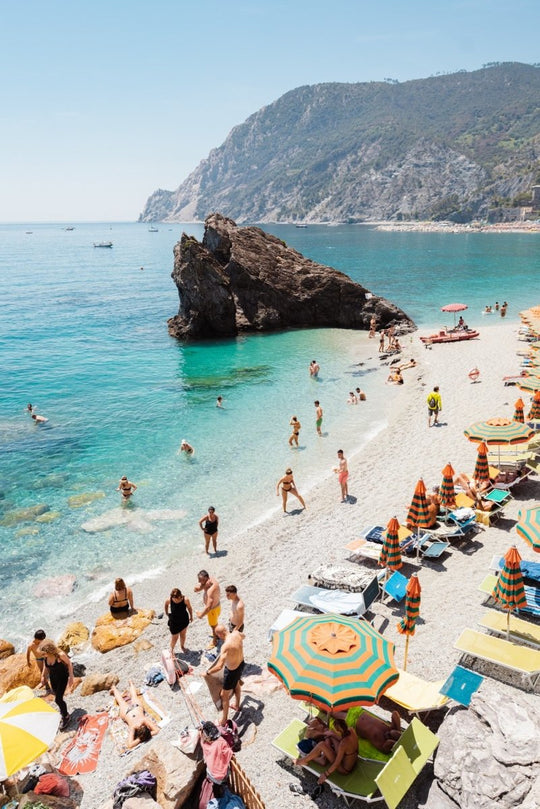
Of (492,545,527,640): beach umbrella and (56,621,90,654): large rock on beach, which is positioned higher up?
(492,545,527,640): beach umbrella

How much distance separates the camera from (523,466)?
52.9 feet

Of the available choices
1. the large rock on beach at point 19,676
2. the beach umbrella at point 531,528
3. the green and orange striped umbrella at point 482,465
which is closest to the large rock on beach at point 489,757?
the beach umbrella at point 531,528

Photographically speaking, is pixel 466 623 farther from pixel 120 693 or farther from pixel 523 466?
pixel 523 466

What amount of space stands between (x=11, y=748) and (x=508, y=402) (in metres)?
21.7

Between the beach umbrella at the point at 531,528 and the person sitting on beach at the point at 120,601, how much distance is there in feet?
27.7

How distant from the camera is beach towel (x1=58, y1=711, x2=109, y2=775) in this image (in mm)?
7727

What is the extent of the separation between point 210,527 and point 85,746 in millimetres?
6504

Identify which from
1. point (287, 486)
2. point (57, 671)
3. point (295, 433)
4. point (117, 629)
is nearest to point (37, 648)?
point (57, 671)

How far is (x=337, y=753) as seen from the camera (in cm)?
663

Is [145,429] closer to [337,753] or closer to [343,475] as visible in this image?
[343,475]

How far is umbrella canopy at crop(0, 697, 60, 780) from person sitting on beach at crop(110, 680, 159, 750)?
180 centimetres

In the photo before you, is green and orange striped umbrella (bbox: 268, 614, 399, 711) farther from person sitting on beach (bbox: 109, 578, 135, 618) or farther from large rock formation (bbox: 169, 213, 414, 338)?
large rock formation (bbox: 169, 213, 414, 338)

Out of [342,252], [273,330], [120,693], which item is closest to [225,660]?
[120,693]

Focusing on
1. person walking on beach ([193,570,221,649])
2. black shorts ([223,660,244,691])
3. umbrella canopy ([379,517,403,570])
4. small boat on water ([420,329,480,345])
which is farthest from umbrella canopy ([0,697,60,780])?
small boat on water ([420,329,480,345])
